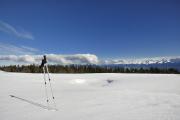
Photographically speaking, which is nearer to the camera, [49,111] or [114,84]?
[49,111]

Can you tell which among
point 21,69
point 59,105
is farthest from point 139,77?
point 21,69

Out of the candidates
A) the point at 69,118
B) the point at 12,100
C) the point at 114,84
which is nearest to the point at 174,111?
the point at 69,118

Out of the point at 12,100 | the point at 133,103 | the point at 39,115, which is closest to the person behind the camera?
the point at 39,115

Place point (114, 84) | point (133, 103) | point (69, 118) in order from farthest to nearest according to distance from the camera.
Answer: point (114, 84), point (133, 103), point (69, 118)

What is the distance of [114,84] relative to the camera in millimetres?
21969

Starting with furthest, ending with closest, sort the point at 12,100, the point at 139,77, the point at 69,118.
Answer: the point at 139,77
the point at 12,100
the point at 69,118

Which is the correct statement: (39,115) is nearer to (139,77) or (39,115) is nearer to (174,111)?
(174,111)

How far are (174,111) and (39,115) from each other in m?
5.78

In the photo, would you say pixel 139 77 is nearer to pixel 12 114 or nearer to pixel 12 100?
pixel 12 100

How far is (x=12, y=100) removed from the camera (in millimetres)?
11969

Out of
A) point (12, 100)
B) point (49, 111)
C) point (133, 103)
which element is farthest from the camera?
point (12, 100)

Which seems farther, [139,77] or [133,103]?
[139,77]

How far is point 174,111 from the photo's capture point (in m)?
8.64

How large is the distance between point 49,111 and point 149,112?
14.7 feet
